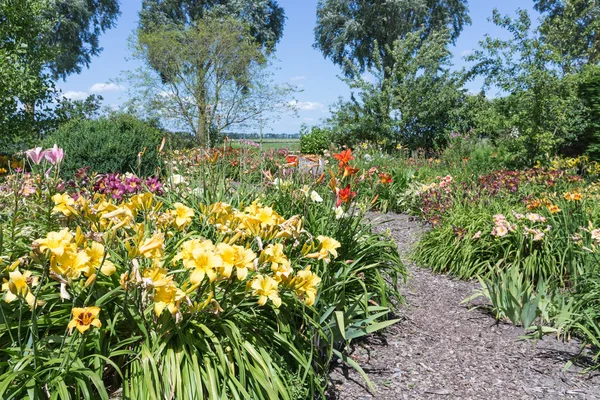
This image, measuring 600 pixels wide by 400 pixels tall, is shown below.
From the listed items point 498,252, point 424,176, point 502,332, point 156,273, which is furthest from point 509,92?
point 156,273

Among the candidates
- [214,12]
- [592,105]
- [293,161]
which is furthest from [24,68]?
[214,12]

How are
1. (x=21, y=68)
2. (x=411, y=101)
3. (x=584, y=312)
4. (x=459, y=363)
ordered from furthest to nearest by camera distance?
1. (x=411, y=101)
2. (x=21, y=68)
3. (x=584, y=312)
4. (x=459, y=363)

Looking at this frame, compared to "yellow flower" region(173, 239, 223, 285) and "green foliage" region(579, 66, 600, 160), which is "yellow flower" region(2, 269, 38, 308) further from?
"green foliage" region(579, 66, 600, 160)

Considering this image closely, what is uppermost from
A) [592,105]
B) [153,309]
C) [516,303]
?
[592,105]

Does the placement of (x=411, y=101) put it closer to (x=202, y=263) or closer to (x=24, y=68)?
(x=24, y=68)

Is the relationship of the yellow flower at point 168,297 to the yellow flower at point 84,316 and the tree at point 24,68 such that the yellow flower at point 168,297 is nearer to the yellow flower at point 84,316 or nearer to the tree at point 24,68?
the yellow flower at point 84,316

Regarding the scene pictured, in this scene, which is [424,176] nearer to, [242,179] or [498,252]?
[498,252]

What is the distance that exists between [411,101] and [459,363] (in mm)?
13700

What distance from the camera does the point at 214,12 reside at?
76.9 feet

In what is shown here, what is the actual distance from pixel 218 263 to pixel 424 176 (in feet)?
24.7

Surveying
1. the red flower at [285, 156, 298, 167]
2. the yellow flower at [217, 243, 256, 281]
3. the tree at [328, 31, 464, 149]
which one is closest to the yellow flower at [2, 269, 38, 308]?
the yellow flower at [217, 243, 256, 281]

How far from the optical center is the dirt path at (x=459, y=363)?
107 inches

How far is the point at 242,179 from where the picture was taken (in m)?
3.84

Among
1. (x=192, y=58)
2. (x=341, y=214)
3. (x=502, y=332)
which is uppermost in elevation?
(x=192, y=58)
